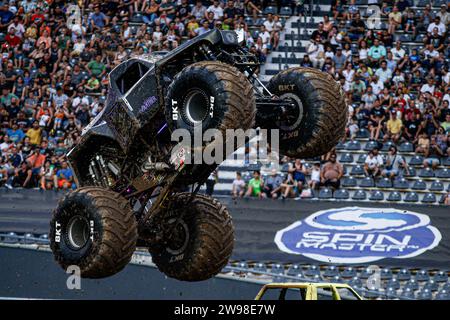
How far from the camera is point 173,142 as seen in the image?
15.4 meters

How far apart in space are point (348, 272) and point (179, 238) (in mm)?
6052

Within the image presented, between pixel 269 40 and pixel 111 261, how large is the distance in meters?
13.3

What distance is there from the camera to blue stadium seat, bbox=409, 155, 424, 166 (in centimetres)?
2409

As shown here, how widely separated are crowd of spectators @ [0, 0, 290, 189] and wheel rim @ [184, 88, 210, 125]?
9559mm

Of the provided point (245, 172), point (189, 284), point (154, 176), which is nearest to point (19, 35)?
point (245, 172)

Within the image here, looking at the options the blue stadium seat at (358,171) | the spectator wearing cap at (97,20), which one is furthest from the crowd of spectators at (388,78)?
the spectator wearing cap at (97,20)

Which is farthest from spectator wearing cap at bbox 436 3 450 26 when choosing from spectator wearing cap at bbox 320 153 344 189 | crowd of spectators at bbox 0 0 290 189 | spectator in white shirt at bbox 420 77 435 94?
spectator wearing cap at bbox 320 153 344 189

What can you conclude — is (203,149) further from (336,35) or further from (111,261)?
(336,35)

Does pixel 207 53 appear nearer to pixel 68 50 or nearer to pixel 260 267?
pixel 260 267

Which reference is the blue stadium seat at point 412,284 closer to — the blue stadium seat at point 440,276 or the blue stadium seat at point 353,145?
the blue stadium seat at point 440,276

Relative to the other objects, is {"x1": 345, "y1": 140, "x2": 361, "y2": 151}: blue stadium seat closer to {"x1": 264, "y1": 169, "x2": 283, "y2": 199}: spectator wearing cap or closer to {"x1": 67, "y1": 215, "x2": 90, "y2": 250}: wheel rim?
{"x1": 264, "y1": 169, "x2": 283, "y2": 199}: spectator wearing cap

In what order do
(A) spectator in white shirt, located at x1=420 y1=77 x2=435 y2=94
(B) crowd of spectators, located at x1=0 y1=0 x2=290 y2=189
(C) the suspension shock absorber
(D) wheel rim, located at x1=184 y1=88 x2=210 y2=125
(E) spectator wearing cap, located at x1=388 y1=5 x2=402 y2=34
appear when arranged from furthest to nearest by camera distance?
(E) spectator wearing cap, located at x1=388 y1=5 x2=402 y2=34, (A) spectator in white shirt, located at x1=420 y1=77 x2=435 y2=94, (B) crowd of spectators, located at x1=0 y1=0 x2=290 y2=189, (C) the suspension shock absorber, (D) wheel rim, located at x1=184 y1=88 x2=210 y2=125

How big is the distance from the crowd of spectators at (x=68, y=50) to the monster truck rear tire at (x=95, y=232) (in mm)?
8006

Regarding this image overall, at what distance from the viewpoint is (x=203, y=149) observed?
47.1 feet
